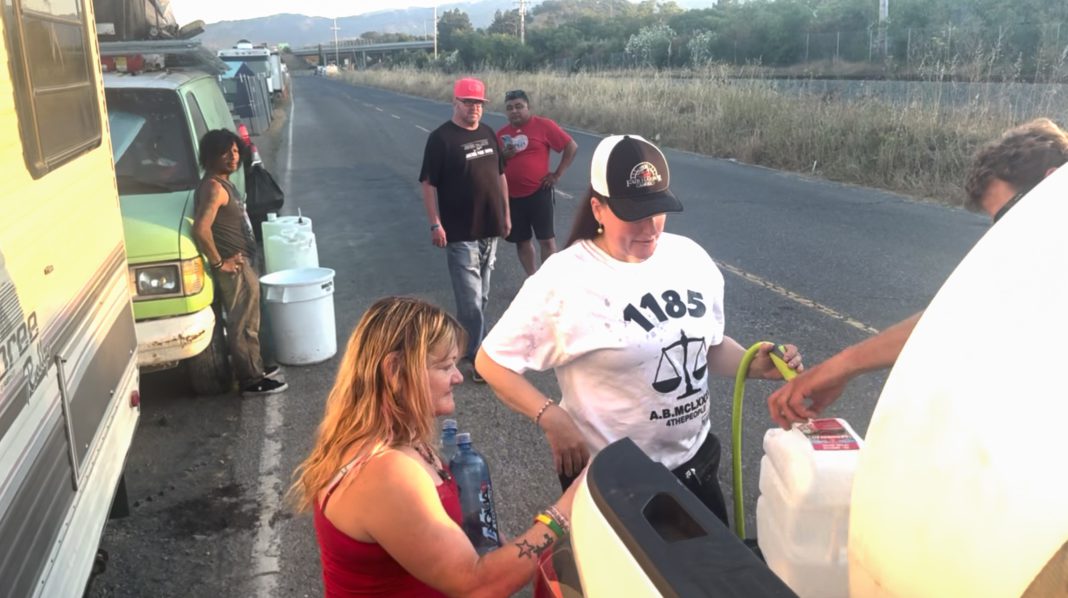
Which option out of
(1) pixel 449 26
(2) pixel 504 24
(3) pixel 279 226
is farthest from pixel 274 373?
(1) pixel 449 26

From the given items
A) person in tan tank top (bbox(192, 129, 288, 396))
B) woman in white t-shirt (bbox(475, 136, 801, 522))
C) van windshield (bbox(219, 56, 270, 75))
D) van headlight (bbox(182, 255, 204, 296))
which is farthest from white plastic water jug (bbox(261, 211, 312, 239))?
van windshield (bbox(219, 56, 270, 75))

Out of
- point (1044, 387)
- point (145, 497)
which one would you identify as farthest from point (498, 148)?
point (1044, 387)

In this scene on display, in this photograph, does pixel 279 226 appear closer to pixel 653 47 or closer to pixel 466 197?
pixel 466 197

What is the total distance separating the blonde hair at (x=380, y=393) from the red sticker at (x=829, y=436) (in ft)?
2.81

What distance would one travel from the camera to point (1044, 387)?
1.02 metres

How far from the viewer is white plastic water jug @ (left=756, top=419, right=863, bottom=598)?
71.9 inches

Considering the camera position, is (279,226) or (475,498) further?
(279,226)

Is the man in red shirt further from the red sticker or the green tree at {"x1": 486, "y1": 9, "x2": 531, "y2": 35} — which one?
the green tree at {"x1": 486, "y1": 9, "x2": 531, "y2": 35}

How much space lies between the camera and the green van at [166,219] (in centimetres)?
511

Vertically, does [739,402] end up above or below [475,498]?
above

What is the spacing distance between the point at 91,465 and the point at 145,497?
1.51 m

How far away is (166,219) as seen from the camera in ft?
17.6

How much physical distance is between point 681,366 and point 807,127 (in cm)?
1423

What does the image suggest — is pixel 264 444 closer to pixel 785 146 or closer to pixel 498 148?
pixel 498 148
